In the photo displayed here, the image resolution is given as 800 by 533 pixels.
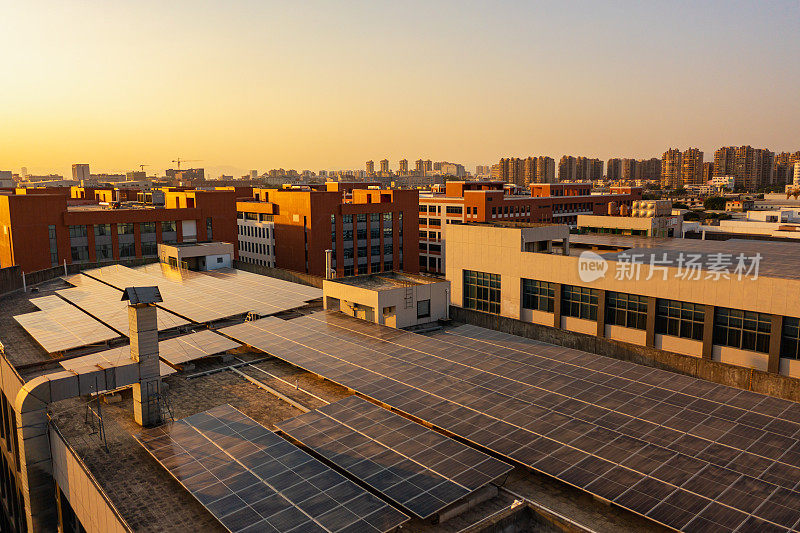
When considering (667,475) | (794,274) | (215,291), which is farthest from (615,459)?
(215,291)

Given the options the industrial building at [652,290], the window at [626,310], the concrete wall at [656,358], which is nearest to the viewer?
the concrete wall at [656,358]

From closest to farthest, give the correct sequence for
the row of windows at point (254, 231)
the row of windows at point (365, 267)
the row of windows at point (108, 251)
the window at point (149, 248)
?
1. the row of windows at point (108, 251)
2. the window at point (149, 248)
3. the row of windows at point (365, 267)
4. the row of windows at point (254, 231)

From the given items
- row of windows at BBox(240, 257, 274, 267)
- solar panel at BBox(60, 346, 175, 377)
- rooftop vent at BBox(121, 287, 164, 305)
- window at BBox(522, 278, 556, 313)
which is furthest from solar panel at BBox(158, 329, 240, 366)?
row of windows at BBox(240, 257, 274, 267)

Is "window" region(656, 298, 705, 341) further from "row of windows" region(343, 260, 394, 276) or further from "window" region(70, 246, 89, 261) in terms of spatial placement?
"window" region(70, 246, 89, 261)

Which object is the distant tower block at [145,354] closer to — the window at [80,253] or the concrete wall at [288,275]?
the concrete wall at [288,275]

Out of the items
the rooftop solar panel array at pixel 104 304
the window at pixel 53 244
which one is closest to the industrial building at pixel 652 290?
the rooftop solar panel array at pixel 104 304
